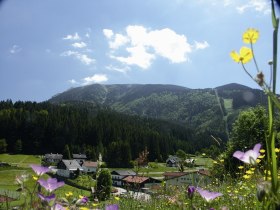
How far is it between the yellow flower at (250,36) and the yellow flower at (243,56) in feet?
A: 0.18

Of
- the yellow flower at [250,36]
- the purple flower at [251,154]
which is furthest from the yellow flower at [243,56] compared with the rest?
the purple flower at [251,154]

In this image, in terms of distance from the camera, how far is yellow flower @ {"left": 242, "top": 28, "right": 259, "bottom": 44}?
4.48 ft

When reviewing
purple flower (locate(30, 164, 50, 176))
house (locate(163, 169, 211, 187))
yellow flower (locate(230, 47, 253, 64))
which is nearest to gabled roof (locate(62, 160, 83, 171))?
house (locate(163, 169, 211, 187))

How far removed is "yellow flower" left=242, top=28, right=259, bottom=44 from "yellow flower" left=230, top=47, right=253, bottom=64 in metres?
0.06

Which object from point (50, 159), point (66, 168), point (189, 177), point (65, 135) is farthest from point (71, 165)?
point (189, 177)

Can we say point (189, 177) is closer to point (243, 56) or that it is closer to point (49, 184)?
point (49, 184)

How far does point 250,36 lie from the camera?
1.38 meters

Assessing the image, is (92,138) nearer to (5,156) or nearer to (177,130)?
(5,156)

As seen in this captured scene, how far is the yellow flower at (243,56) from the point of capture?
140 centimetres

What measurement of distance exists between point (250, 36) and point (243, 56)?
0.25ft

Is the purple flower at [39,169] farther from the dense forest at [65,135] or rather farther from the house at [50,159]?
the dense forest at [65,135]

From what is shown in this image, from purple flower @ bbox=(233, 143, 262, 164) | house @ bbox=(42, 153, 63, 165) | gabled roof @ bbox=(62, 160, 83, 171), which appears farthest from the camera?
gabled roof @ bbox=(62, 160, 83, 171)

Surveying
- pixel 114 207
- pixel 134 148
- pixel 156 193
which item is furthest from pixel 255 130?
pixel 134 148

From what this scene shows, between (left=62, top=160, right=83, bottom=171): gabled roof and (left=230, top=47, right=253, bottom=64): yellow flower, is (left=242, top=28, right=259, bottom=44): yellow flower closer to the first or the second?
(left=230, top=47, right=253, bottom=64): yellow flower
